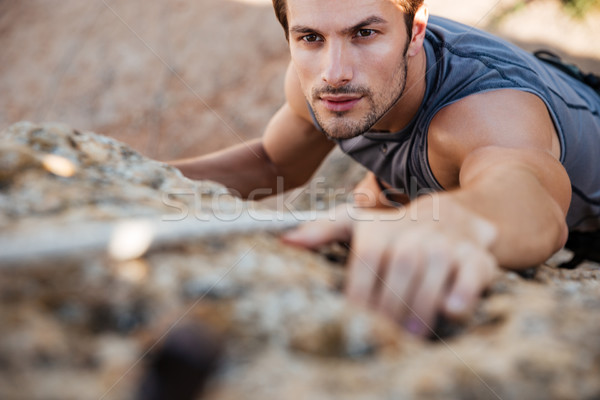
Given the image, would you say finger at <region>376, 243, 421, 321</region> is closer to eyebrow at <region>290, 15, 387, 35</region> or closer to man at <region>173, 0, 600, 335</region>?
man at <region>173, 0, 600, 335</region>

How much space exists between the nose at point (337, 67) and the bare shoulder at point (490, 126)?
30 cm

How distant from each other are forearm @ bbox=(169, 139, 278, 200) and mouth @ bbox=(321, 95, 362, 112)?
571 mm

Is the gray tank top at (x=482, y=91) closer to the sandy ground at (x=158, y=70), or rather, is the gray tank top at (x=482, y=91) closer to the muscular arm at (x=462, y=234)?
the muscular arm at (x=462, y=234)

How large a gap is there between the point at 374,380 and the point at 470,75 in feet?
3.48

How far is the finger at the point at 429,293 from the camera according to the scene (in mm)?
604

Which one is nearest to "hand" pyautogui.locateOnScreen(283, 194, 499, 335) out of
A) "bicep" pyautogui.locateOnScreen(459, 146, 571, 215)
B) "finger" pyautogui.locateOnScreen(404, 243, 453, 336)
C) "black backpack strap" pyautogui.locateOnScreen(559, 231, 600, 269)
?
"finger" pyautogui.locateOnScreen(404, 243, 453, 336)

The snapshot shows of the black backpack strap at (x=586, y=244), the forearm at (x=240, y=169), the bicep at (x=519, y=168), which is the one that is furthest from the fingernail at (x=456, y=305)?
the forearm at (x=240, y=169)

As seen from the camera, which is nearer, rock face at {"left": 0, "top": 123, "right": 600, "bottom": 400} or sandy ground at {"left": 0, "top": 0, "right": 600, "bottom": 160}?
rock face at {"left": 0, "top": 123, "right": 600, "bottom": 400}

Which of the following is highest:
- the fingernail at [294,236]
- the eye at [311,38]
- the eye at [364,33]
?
the eye at [364,33]

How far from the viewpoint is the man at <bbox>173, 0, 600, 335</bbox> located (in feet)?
2.06

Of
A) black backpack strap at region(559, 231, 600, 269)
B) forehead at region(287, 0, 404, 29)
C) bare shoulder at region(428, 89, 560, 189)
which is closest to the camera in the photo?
bare shoulder at region(428, 89, 560, 189)

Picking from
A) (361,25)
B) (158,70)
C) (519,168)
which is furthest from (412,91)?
(158,70)

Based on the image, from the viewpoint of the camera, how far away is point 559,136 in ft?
4.20

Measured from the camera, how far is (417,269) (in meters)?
0.61
